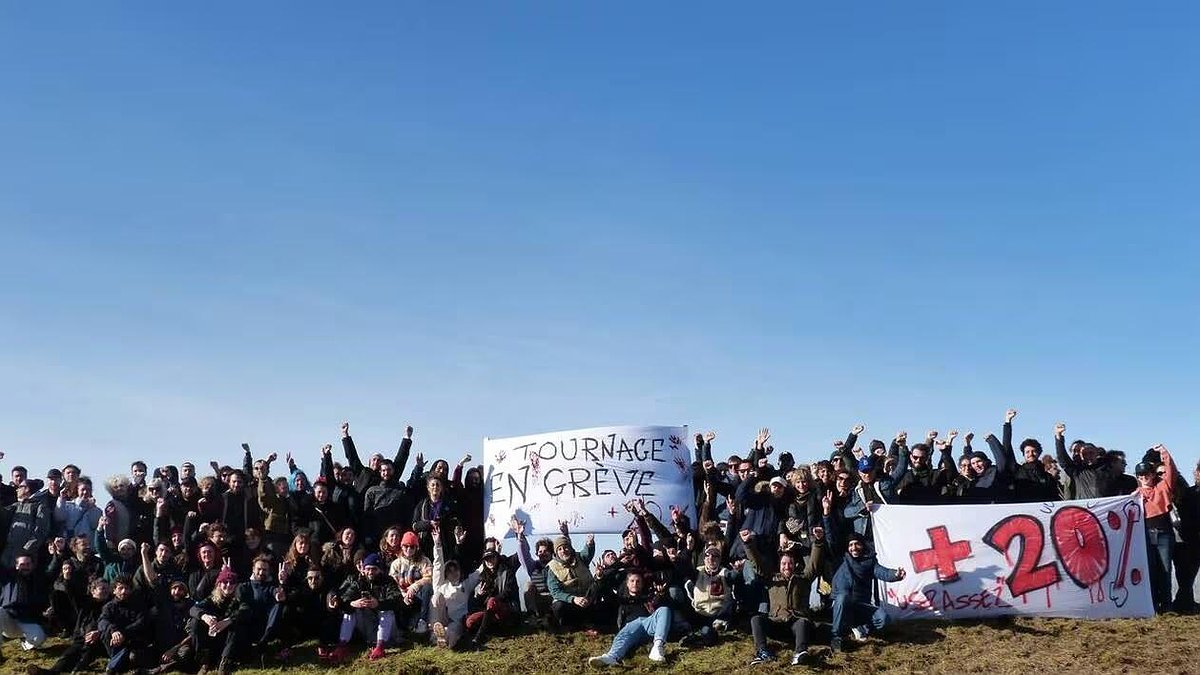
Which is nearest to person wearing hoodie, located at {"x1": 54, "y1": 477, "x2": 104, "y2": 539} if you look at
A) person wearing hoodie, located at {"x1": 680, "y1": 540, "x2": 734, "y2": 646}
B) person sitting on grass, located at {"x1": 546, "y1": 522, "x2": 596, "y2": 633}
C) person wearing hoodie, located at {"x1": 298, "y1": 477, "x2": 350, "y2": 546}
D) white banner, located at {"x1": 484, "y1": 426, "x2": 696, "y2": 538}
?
person wearing hoodie, located at {"x1": 298, "y1": 477, "x2": 350, "y2": 546}

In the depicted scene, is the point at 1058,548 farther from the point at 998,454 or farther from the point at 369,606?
the point at 369,606

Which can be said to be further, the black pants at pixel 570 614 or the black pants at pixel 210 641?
the black pants at pixel 570 614

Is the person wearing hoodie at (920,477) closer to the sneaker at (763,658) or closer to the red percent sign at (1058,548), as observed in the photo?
the red percent sign at (1058,548)

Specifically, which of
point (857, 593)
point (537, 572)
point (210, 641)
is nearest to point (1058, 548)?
point (857, 593)

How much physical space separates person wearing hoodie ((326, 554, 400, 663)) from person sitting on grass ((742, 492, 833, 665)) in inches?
226

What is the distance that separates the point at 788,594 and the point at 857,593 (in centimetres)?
105

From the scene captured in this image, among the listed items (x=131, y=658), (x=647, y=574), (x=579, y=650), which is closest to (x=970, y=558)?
(x=647, y=574)

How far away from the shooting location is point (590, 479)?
18.2m

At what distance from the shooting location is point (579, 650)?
1631 centimetres

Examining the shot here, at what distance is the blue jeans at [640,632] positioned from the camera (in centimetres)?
1573

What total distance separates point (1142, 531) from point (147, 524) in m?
16.4

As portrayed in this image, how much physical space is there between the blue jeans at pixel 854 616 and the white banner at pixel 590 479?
3068mm

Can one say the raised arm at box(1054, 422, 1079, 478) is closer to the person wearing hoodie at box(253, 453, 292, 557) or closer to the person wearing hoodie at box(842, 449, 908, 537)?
the person wearing hoodie at box(842, 449, 908, 537)

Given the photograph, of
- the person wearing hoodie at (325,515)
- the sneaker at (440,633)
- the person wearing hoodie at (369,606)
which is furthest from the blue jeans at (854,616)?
the person wearing hoodie at (325,515)
